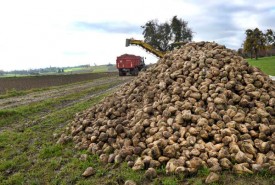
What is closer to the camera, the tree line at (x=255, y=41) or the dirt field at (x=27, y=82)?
the dirt field at (x=27, y=82)

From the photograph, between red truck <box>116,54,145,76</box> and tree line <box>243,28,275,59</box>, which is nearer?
red truck <box>116,54,145,76</box>

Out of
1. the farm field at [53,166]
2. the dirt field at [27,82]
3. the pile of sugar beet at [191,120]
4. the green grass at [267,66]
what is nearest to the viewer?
the farm field at [53,166]

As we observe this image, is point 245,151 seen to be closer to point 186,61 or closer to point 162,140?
point 162,140

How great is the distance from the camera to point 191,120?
227 inches

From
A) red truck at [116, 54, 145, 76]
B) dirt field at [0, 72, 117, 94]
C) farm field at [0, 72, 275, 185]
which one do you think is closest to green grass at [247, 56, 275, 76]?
red truck at [116, 54, 145, 76]

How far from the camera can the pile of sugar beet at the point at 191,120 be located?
4.93m

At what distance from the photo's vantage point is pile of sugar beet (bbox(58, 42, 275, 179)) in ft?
16.2

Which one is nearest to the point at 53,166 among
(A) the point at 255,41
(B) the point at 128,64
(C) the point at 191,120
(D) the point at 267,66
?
(C) the point at 191,120

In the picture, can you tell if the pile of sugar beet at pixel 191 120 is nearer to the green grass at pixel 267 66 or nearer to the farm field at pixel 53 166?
the farm field at pixel 53 166

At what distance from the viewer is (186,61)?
24.8 feet

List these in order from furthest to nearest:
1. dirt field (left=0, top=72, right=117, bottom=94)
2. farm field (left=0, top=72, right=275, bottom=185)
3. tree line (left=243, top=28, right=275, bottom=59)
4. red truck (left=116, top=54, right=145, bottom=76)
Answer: tree line (left=243, top=28, right=275, bottom=59)
red truck (left=116, top=54, right=145, bottom=76)
dirt field (left=0, top=72, right=117, bottom=94)
farm field (left=0, top=72, right=275, bottom=185)

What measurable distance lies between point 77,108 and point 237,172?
319 inches

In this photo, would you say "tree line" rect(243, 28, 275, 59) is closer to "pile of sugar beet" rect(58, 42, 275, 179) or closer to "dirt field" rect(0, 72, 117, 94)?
"dirt field" rect(0, 72, 117, 94)

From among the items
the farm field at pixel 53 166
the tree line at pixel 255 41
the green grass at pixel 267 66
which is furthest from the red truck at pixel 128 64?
the tree line at pixel 255 41
